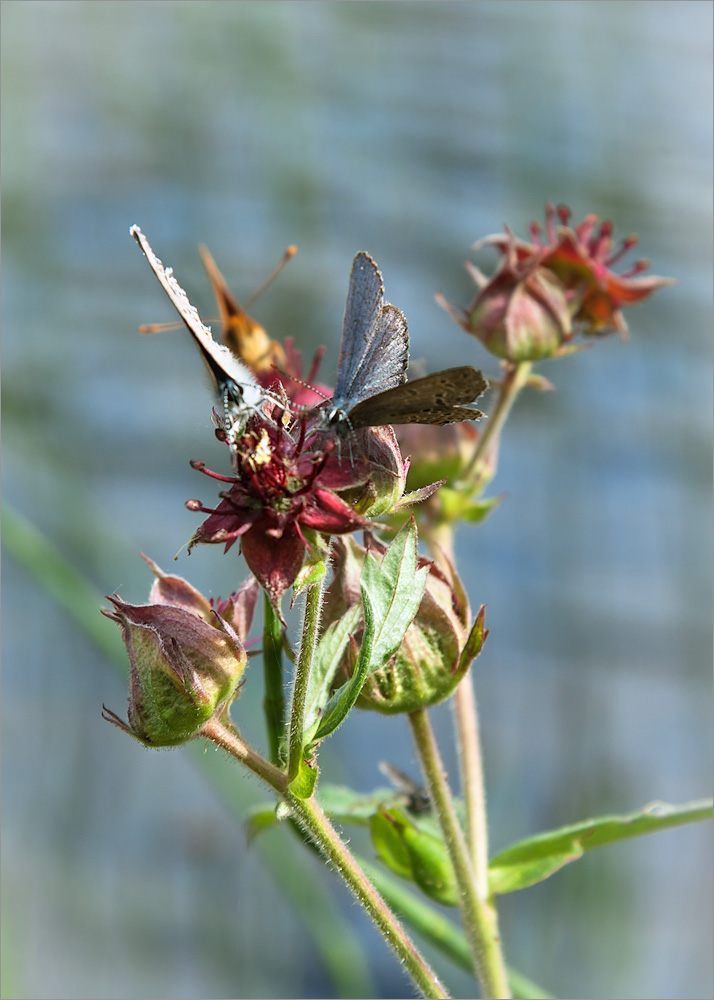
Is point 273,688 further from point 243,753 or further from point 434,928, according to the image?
point 434,928

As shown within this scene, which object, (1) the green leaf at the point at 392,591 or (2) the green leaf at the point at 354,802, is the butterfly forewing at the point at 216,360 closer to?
(1) the green leaf at the point at 392,591

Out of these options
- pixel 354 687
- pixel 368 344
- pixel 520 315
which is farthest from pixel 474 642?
pixel 520 315

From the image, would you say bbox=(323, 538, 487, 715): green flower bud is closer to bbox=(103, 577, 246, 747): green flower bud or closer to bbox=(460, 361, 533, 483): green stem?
bbox=(103, 577, 246, 747): green flower bud

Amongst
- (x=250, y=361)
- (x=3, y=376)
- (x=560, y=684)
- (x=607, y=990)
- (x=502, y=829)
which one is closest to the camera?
(x=250, y=361)

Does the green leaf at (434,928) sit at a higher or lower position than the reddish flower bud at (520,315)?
lower

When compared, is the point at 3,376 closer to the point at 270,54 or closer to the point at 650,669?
the point at 270,54

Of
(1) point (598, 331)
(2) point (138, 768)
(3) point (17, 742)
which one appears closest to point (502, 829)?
(1) point (598, 331)

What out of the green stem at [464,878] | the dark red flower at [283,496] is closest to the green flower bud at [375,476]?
the dark red flower at [283,496]
